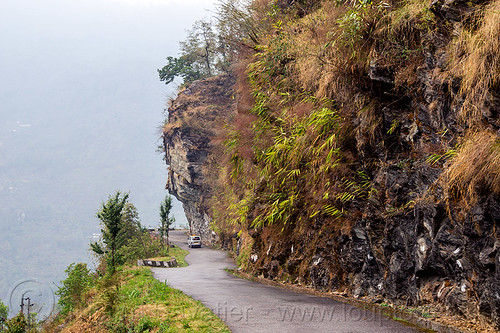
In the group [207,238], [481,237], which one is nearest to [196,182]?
[207,238]

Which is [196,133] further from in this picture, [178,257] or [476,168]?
[476,168]

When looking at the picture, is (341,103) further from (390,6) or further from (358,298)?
A: (358,298)

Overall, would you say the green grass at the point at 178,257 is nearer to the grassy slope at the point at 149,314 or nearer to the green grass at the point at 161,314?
the grassy slope at the point at 149,314

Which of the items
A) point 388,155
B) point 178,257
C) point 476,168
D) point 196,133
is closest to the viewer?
point 476,168

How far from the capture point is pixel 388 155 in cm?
938

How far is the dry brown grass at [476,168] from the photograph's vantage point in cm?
613

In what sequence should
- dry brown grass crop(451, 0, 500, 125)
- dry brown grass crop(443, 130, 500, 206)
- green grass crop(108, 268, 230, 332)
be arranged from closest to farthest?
dry brown grass crop(443, 130, 500, 206) < dry brown grass crop(451, 0, 500, 125) < green grass crop(108, 268, 230, 332)

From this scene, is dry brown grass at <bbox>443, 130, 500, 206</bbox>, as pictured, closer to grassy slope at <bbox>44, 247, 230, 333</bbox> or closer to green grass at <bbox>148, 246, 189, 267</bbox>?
grassy slope at <bbox>44, 247, 230, 333</bbox>

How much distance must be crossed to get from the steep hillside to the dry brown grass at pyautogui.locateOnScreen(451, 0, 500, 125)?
0.02 m

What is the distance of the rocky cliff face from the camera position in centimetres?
4722

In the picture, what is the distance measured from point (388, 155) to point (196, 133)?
39318 millimetres

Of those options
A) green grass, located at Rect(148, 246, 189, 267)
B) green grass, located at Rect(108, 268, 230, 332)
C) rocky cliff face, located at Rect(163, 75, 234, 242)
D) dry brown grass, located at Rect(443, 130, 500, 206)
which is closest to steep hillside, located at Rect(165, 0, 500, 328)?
dry brown grass, located at Rect(443, 130, 500, 206)

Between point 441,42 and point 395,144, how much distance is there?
2.26 meters

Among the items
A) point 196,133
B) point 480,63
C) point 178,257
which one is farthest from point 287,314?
point 196,133
